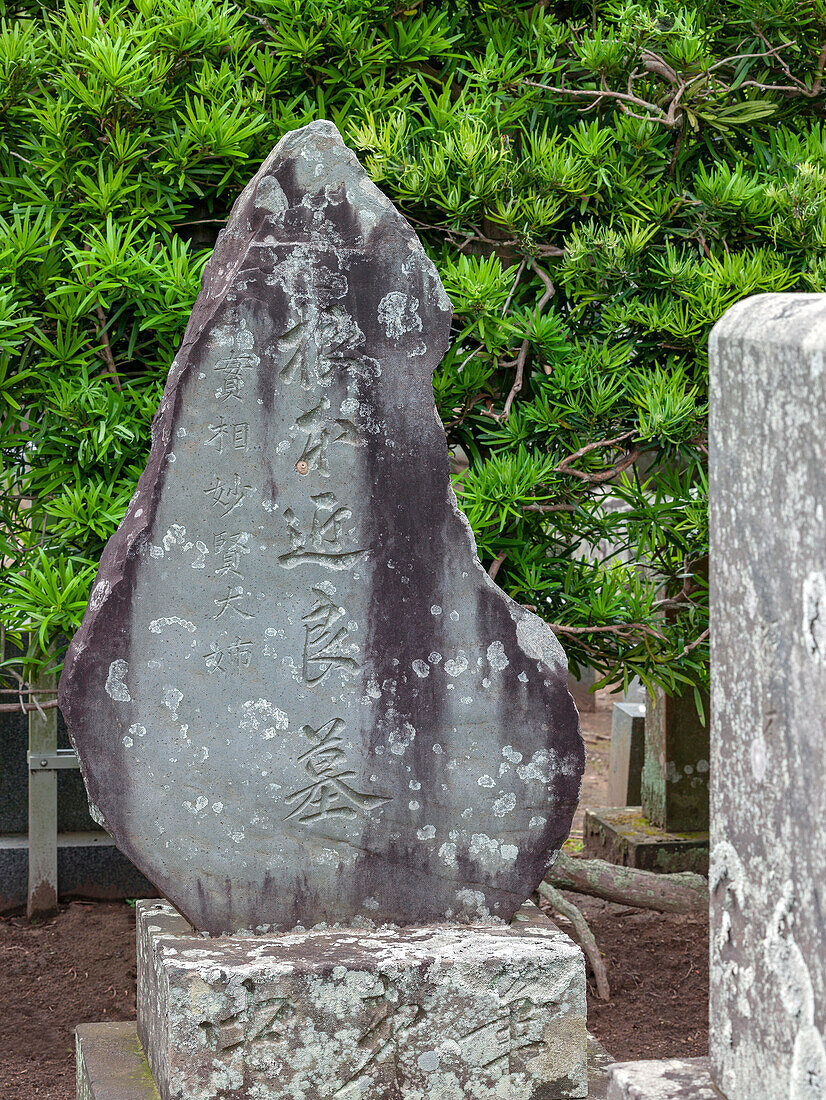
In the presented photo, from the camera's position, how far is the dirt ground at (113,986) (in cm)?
417

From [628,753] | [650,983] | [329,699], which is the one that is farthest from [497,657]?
[628,753]

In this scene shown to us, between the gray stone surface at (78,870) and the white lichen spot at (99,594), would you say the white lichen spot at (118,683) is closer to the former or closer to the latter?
→ the white lichen spot at (99,594)

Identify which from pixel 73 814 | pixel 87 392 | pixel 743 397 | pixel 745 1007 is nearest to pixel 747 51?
pixel 87 392

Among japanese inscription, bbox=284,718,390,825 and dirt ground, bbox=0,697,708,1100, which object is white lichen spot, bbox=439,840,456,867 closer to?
japanese inscription, bbox=284,718,390,825

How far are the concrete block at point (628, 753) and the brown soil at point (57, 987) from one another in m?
2.58

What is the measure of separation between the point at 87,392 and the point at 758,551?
251cm

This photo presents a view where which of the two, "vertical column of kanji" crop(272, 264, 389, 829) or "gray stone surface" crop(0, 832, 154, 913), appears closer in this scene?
"vertical column of kanji" crop(272, 264, 389, 829)

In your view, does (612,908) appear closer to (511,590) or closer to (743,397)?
(511,590)

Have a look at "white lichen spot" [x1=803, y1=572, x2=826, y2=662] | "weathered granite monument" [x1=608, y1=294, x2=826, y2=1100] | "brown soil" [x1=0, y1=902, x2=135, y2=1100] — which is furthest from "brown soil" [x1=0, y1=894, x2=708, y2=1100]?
"white lichen spot" [x1=803, y1=572, x2=826, y2=662]

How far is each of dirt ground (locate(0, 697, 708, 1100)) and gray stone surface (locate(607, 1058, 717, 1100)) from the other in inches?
99.5

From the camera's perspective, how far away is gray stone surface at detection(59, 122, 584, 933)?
9.95 ft

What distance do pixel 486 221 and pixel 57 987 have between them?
305 cm

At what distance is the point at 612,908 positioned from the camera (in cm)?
554

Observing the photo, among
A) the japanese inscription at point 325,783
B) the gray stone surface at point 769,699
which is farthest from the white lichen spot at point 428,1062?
the gray stone surface at point 769,699
